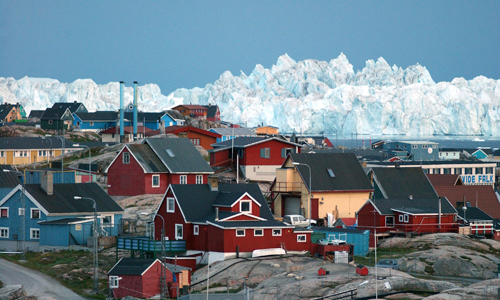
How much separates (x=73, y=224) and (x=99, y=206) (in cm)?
294

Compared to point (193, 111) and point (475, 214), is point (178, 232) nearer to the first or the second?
point (475, 214)

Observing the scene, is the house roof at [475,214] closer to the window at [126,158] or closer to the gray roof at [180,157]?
the gray roof at [180,157]

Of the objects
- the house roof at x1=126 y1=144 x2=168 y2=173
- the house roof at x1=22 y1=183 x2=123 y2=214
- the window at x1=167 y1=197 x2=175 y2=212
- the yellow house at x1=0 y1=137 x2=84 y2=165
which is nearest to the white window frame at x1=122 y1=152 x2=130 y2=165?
the house roof at x1=126 y1=144 x2=168 y2=173

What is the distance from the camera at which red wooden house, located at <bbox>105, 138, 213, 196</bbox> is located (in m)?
50.8

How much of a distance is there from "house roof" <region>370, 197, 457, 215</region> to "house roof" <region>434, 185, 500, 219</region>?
6475 millimetres

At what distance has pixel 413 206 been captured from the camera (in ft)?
140

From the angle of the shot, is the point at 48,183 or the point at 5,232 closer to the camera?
the point at 48,183

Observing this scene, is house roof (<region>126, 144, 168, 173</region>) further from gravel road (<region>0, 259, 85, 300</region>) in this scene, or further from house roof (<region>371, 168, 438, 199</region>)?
gravel road (<region>0, 259, 85, 300</region>)

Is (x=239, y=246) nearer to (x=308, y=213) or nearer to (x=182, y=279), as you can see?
(x=182, y=279)

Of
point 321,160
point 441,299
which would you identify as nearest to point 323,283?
point 441,299

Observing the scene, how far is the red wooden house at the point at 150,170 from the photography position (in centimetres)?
5075

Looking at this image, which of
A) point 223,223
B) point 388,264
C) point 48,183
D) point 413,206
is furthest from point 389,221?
point 48,183

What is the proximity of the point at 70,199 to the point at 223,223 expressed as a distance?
446 inches

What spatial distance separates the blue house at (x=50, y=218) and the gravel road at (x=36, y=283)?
4.55 meters
